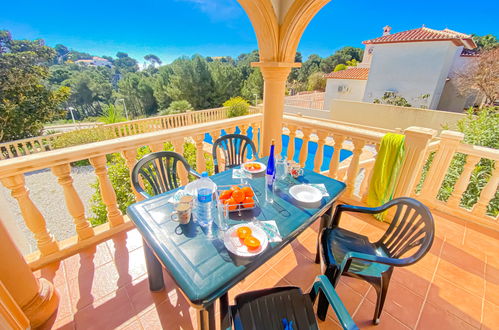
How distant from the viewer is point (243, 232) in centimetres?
101

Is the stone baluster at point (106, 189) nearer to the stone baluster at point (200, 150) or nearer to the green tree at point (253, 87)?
the stone baluster at point (200, 150)

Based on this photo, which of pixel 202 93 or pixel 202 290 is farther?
pixel 202 93

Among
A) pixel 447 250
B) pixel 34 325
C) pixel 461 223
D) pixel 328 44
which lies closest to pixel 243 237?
pixel 34 325

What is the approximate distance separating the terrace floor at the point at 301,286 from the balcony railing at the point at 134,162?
0.17m

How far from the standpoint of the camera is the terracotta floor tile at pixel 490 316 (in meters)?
1.34

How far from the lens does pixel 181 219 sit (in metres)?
1.10

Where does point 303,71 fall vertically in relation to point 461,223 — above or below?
above

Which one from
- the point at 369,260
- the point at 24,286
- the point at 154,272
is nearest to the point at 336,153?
the point at 369,260

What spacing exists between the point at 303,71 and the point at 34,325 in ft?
96.7

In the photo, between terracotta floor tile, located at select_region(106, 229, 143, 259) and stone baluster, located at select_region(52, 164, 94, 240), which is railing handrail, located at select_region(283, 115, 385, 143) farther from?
stone baluster, located at select_region(52, 164, 94, 240)

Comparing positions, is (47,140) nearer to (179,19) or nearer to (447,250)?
(447,250)

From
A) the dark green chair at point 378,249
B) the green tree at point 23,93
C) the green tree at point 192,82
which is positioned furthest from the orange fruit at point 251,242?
the green tree at point 192,82

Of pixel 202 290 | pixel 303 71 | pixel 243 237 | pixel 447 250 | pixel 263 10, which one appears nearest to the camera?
pixel 202 290

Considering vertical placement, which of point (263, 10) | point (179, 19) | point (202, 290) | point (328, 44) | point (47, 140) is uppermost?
point (179, 19)
